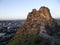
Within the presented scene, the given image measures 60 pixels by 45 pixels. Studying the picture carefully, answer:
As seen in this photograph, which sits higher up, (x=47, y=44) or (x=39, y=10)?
(x=39, y=10)

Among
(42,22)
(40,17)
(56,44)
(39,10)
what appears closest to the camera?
(56,44)

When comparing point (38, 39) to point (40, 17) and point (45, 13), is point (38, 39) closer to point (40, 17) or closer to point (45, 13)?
point (40, 17)

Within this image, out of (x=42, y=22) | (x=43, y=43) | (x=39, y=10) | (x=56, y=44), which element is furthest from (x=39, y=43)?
(x=39, y=10)

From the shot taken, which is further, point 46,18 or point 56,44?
point 46,18

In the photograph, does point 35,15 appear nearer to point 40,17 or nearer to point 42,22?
→ point 40,17

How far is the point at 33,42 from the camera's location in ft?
81.8

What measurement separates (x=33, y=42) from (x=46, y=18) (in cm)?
2441

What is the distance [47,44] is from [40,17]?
2318 centimetres

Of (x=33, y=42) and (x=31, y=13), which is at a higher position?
(x=31, y=13)

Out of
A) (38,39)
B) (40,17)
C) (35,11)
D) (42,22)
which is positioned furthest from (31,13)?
(38,39)

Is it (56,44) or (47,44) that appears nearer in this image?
(47,44)

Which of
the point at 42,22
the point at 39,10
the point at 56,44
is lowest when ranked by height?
the point at 56,44

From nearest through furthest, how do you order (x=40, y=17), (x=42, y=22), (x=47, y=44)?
(x=47, y=44), (x=42, y=22), (x=40, y=17)

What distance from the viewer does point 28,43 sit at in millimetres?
24766
